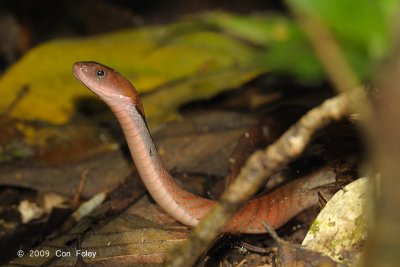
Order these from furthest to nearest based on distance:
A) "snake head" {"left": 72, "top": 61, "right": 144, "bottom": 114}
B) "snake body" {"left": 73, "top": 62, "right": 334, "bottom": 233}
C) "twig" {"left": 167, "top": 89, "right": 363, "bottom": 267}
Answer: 1. "snake head" {"left": 72, "top": 61, "right": 144, "bottom": 114}
2. "snake body" {"left": 73, "top": 62, "right": 334, "bottom": 233}
3. "twig" {"left": 167, "top": 89, "right": 363, "bottom": 267}

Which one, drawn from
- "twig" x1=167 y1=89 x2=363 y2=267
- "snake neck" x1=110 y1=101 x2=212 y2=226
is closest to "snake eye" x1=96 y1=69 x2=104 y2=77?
"snake neck" x1=110 y1=101 x2=212 y2=226

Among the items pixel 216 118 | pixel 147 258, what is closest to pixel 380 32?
pixel 147 258

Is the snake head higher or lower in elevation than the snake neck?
higher

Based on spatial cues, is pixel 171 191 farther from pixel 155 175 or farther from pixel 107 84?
pixel 107 84

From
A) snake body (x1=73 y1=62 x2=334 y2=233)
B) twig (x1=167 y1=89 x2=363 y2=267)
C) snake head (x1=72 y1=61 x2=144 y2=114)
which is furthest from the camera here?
snake head (x1=72 y1=61 x2=144 y2=114)

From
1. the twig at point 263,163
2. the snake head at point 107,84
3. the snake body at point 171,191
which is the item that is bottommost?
the snake body at point 171,191

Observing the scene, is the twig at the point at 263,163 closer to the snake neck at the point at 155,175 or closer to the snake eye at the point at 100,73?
the snake neck at the point at 155,175

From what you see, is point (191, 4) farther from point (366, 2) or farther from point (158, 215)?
point (366, 2)

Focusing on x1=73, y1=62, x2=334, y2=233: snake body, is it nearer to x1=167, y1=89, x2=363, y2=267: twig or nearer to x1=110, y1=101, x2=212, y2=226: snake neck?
x1=110, y1=101, x2=212, y2=226: snake neck

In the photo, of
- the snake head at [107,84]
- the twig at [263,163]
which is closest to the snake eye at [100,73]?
the snake head at [107,84]
